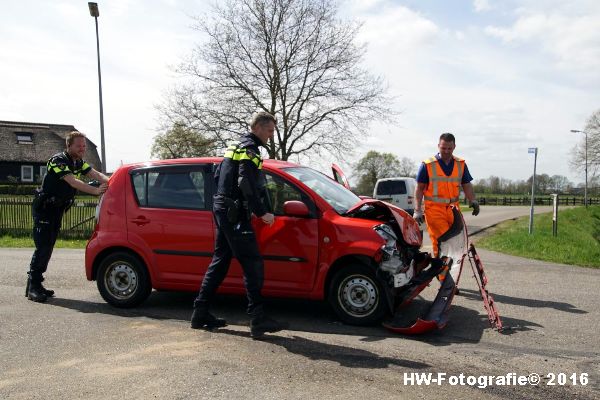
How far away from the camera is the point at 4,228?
15828mm

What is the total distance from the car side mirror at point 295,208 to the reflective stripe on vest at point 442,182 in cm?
206

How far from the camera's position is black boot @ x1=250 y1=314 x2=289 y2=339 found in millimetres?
4738

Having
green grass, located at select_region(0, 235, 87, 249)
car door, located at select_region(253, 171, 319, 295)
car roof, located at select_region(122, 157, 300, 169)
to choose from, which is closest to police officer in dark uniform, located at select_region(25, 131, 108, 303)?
car roof, located at select_region(122, 157, 300, 169)

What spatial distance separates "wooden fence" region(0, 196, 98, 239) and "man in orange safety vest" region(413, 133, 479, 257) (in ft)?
37.8

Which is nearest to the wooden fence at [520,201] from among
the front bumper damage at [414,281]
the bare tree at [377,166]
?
the bare tree at [377,166]

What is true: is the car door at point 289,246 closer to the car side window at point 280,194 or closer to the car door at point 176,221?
the car side window at point 280,194

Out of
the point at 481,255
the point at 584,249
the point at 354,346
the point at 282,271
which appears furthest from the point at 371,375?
the point at 584,249

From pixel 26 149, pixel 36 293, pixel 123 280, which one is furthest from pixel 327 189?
pixel 26 149

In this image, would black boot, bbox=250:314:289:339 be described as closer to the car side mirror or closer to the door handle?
the car side mirror

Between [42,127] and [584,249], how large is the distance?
55.8 meters

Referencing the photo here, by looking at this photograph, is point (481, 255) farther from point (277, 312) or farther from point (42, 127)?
point (42, 127)

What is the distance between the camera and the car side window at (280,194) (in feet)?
17.6

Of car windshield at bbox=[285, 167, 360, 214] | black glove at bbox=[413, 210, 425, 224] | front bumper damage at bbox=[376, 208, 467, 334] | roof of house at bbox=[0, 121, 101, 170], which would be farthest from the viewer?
roof of house at bbox=[0, 121, 101, 170]

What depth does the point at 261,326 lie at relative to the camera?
474 cm
